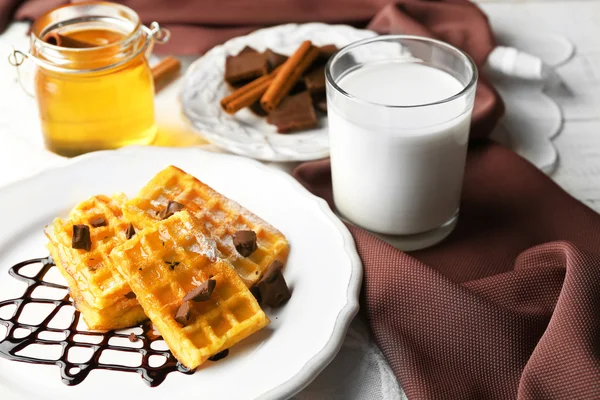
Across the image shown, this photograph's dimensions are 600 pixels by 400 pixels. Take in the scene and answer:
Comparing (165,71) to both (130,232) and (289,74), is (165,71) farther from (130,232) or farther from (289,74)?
(130,232)

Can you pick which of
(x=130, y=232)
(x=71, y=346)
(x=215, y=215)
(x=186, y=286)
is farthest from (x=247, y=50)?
(x=71, y=346)

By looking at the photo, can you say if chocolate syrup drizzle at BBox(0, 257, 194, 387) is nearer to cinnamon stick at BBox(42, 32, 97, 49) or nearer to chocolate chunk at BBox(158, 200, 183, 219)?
chocolate chunk at BBox(158, 200, 183, 219)

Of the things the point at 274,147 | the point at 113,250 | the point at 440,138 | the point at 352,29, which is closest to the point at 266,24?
the point at 352,29

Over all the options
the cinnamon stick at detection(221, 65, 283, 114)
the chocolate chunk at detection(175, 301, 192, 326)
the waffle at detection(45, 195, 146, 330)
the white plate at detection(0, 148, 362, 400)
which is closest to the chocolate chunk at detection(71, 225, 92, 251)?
the waffle at detection(45, 195, 146, 330)

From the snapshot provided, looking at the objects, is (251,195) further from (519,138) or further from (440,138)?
(519,138)

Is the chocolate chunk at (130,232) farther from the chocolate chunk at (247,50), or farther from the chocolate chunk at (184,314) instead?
the chocolate chunk at (247,50)

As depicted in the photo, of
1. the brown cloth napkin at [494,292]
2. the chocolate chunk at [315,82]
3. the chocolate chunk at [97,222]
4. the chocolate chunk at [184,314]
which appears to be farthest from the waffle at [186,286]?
the chocolate chunk at [315,82]
